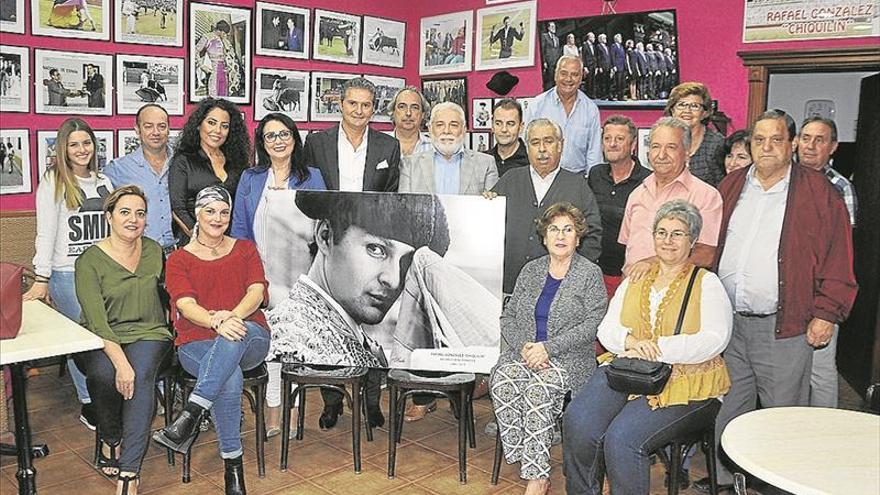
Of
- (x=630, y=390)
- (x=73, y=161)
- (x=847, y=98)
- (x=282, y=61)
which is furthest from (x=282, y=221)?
(x=847, y=98)

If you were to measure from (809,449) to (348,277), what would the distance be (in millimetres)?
2207

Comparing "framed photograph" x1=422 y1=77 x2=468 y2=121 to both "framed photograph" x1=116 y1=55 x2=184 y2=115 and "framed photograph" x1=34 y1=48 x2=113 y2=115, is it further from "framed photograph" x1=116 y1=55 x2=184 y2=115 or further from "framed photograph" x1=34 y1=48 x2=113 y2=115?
"framed photograph" x1=34 y1=48 x2=113 y2=115

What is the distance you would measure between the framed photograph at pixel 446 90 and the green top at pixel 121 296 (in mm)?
3806

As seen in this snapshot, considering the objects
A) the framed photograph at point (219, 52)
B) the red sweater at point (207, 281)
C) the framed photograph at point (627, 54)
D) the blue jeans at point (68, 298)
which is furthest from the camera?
the framed photograph at point (219, 52)

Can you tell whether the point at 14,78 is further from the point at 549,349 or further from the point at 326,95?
the point at 549,349

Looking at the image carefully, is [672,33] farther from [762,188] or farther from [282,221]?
[282,221]

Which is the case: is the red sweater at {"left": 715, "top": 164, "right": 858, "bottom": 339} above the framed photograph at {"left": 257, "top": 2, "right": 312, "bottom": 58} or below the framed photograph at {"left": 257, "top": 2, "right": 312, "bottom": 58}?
below

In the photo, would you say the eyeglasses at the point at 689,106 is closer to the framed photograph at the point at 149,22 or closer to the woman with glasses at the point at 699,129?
the woman with glasses at the point at 699,129

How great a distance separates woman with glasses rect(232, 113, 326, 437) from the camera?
3.78 meters

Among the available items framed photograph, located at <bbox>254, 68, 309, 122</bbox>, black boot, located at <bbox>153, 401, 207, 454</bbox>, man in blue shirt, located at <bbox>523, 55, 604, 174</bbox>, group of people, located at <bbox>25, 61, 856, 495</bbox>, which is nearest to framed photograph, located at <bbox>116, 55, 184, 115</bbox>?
framed photograph, located at <bbox>254, 68, 309, 122</bbox>

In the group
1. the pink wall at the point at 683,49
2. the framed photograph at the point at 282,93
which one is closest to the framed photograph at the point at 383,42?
the pink wall at the point at 683,49

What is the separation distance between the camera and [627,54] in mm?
5664

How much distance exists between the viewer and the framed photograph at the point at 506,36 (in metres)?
6.38

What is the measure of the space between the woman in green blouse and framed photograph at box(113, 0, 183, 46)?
2.40m
